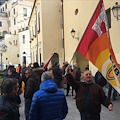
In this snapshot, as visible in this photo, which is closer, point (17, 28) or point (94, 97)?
point (94, 97)

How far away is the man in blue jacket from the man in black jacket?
43 cm

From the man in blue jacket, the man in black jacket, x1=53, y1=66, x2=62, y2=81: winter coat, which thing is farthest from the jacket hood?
x1=53, y1=66, x2=62, y2=81: winter coat

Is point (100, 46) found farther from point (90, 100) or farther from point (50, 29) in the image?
point (50, 29)

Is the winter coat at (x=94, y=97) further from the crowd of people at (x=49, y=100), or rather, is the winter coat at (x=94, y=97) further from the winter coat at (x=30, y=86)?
the winter coat at (x=30, y=86)

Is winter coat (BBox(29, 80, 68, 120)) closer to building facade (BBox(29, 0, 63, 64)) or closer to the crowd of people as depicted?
the crowd of people

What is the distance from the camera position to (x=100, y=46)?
3.57 m

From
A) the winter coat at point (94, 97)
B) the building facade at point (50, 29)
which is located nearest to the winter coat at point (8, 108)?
the winter coat at point (94, 97)

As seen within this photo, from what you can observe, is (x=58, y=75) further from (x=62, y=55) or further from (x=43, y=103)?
(x=62, y=55)

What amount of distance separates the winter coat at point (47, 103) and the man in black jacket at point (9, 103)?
1.41 feet

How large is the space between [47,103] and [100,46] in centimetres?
160

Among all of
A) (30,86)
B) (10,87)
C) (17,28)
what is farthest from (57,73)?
(17,28)

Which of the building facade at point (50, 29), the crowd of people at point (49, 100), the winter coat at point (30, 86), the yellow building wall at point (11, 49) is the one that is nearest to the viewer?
the crowd of people at point (49, 100)

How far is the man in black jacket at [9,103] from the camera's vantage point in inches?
87.9

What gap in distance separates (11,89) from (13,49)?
144 ft
